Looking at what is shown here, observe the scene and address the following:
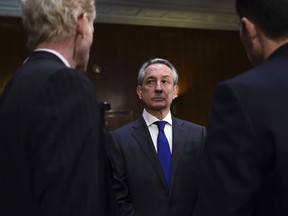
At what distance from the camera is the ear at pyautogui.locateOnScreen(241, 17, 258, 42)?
1444 mm

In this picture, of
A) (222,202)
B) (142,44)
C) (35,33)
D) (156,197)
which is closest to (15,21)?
(142,44)

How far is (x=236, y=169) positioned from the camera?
1335 mm

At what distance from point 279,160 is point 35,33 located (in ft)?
3.05

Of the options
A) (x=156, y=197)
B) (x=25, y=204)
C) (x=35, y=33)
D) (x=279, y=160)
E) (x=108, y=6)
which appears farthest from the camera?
(x=108, y=6)

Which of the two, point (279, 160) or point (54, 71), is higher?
point (54, 71)

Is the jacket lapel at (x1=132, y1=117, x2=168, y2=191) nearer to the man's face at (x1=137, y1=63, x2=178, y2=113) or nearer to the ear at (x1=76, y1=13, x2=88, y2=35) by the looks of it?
the man's face at (x1=137, y1=63, x2=178, y2=113)

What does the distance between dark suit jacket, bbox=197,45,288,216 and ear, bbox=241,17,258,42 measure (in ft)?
0.41

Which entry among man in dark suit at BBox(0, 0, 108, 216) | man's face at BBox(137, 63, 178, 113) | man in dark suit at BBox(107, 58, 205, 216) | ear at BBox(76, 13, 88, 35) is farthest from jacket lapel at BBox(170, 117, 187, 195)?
ear at BBox(76, 13, 88, 35)

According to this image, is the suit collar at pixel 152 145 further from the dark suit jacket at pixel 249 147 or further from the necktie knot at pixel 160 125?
the dark suit jacket at pixel 249 147

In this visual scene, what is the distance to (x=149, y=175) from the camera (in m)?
2.68

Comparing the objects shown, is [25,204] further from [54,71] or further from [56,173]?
[54,71]

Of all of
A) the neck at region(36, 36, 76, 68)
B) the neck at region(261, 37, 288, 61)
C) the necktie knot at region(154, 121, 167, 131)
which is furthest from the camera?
the necktie knot at region(154, 121, 167, 131)

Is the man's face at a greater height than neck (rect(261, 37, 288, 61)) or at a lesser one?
greater

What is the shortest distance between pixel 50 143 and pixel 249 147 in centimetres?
60
